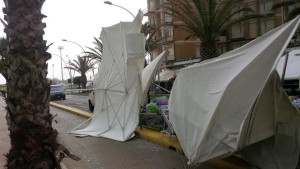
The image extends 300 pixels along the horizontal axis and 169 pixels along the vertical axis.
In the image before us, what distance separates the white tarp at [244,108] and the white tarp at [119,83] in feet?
14.2

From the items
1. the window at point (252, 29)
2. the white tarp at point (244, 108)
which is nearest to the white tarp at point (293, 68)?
the white tarp at point (244, 108)

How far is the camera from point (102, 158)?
26.5 ft

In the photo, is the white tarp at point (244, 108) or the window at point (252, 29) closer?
the white tarp at point (244, 108)

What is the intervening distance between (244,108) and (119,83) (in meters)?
6.18

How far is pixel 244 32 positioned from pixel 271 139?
1916 inches

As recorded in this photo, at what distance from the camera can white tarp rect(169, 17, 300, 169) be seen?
5.41 metres

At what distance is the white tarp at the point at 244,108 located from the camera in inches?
213

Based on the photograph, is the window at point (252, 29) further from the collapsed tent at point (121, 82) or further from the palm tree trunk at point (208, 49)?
the collapsed tent at point (121, 82)

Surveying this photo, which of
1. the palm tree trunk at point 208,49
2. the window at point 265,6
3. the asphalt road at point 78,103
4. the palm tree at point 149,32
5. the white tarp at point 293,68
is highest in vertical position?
the window at point 265,6

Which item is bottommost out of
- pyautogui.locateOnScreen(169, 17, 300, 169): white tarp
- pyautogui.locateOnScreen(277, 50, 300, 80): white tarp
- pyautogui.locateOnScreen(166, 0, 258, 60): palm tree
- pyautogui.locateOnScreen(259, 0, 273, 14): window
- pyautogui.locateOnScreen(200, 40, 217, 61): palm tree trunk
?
pyautogui.locateOnScreen(169, 17, 300, 169): white tarp

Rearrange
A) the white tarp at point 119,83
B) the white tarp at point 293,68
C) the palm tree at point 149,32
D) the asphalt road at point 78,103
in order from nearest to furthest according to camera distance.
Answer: the white tarp at point 119,83
the white tarp at point 293,68
the asphalt road at point 78,103
the palm tree at point 149,32

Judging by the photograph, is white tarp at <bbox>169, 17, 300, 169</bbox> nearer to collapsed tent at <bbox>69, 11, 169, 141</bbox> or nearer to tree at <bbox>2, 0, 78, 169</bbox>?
tree at <bbox>2, 0, 78, 169</bbox>

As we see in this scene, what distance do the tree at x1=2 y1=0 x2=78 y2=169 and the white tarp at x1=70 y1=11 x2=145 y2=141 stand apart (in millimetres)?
6103

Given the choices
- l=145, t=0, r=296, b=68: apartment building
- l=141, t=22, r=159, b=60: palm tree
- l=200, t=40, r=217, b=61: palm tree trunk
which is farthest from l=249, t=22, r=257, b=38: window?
l=200, t=40, r=217, b=61: palm tree trunk
